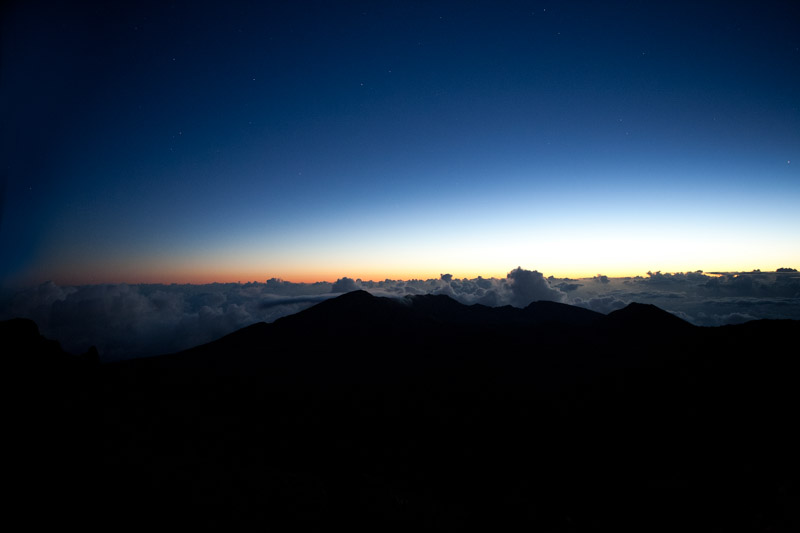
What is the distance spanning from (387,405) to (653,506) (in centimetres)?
9069

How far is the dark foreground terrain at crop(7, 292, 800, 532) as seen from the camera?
3534cm

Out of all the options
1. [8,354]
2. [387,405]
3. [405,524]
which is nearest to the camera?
[405,524]

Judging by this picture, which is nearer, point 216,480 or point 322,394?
point 216,480

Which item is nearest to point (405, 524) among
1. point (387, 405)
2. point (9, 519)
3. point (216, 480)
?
point (216, 480)

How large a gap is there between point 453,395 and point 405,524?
96035 millimetres

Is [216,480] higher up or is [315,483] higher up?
[216,480]

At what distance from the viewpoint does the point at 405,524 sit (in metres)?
39.0

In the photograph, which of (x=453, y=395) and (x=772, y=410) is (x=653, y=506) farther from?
(x=453, y=395)

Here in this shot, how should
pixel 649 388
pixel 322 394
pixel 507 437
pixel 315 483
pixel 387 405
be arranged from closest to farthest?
1. pixel 315 483
2. pixel 507 437
3. pixel 649 388
4. pixel 387 405
5. pixel 322 394

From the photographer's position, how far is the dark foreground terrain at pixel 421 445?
35.3 meters

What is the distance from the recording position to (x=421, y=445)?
88750 mm

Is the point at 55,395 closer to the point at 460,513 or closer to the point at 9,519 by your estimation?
the point at 9,519

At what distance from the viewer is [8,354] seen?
66.2m

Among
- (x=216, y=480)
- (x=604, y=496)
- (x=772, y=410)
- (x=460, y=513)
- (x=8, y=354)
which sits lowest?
(x=604, y=496)
